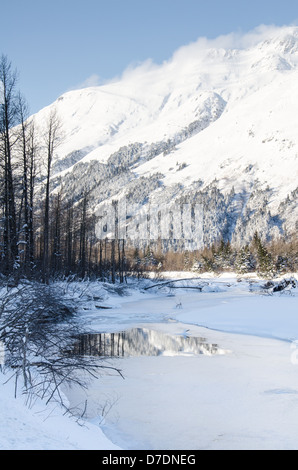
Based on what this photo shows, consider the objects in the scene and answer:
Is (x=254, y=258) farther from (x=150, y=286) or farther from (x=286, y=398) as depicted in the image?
(x=286, y=398)

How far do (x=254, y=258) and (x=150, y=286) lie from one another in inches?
1917

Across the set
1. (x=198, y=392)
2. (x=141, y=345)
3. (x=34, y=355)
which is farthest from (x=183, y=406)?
(x=141, y=345)

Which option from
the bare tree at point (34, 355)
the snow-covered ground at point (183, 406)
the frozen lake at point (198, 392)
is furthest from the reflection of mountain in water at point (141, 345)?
the bare tree at point (34, 355)

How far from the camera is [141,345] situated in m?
13.2

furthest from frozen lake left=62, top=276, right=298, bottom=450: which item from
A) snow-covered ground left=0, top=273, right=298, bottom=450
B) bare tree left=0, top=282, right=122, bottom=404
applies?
bare tree left=0, top=282, right=122, bottom=404

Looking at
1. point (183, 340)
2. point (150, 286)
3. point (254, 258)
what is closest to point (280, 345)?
point (183, 340)

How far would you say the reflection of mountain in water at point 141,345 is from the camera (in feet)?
38.5

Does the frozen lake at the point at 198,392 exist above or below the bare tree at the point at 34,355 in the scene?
below

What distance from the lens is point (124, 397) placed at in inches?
294

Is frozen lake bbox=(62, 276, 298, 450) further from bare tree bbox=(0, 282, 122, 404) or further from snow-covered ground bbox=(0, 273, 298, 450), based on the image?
bare tree bbox=(0, 282, 122, 404)

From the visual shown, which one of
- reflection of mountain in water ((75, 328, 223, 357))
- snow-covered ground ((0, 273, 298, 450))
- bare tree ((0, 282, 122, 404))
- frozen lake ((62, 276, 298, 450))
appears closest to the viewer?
snow-covered ground ((0, 273, 298, 450))

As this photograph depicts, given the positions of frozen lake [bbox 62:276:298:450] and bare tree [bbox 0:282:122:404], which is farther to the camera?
bare tree [bbox 0:282:122:404]

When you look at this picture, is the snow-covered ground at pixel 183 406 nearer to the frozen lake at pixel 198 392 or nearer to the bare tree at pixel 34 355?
the frozen lake at pixel 198 392

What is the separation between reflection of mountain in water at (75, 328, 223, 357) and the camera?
11.7 m
